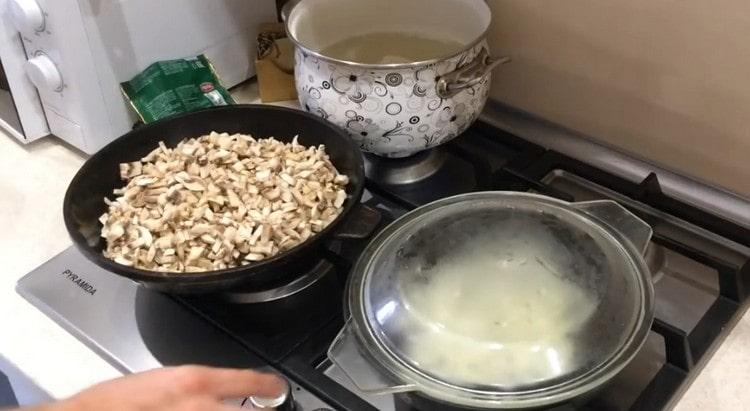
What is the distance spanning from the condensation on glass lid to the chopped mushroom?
0.36 feet

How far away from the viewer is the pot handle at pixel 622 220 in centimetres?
71

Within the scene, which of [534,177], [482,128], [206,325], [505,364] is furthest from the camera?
[482,128]

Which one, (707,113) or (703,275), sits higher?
(707,113)

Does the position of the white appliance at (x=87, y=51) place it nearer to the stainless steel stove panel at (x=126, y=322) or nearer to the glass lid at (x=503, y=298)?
the stainless steel stove panel at (x=126, y=322)

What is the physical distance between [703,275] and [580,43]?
270mm

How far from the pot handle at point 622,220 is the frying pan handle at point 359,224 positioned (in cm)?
18

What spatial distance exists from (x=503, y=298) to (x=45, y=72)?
1.79 feet

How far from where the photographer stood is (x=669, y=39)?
0.81m

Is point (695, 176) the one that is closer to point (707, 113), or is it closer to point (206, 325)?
point (707, 113)

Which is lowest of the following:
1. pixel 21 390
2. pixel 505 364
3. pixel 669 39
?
pixel 21 390

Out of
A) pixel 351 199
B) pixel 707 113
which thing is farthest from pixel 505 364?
pixel 707 113

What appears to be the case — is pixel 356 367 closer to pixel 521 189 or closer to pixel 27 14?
pixel 521 189

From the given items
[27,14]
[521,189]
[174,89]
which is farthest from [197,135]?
[521,189]

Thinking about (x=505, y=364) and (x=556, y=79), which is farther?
(x=556, y=79)
